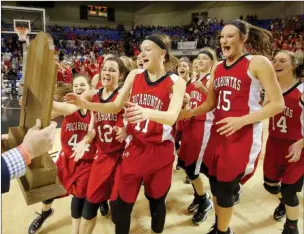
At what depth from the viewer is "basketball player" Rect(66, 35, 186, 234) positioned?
2.23 metres

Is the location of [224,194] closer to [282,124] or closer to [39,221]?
[282,124]

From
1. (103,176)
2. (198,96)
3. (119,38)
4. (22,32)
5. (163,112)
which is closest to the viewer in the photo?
(163,112)

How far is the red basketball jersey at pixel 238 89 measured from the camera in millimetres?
2236

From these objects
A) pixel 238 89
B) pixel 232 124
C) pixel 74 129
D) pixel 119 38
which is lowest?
pixel 74 129

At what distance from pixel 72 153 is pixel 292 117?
1.89 metres

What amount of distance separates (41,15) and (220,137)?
1236 cm

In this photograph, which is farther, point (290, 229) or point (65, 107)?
point (290, 229)

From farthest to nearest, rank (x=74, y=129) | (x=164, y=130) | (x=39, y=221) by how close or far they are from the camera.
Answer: (x=39, y=221) < (x=74, y=129) < (x=164, y=130)

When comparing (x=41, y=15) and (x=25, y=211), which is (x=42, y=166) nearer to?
(x=25, y=211)

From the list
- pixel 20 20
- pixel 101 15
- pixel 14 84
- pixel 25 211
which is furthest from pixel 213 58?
pixel 101 15

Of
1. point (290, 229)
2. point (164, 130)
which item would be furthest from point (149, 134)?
point (290, 229)

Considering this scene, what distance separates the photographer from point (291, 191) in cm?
271

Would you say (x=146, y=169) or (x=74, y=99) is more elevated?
(x=74, y=99)

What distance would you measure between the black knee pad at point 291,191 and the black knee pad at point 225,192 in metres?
0.61
